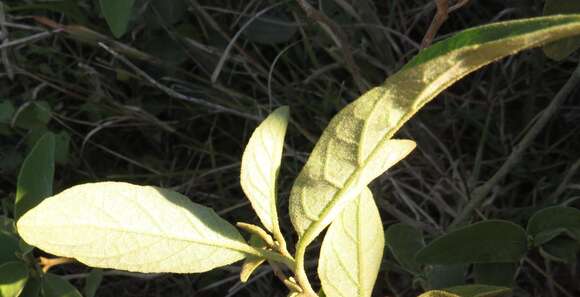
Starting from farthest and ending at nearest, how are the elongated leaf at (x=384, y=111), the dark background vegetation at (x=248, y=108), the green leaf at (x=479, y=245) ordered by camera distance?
the dark background vegetation at (x=248, y=108), the green leaf at (x=479, y=245), the elongated leaf at (x=384, y=111)

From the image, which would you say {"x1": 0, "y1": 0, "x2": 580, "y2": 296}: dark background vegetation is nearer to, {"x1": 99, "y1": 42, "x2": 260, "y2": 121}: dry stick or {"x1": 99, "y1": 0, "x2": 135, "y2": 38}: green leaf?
{"x1": 99, "y1": 42, "x2": 260, "y2": 121}: dry stick

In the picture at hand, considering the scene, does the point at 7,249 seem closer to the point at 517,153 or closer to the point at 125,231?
the point at 125,231

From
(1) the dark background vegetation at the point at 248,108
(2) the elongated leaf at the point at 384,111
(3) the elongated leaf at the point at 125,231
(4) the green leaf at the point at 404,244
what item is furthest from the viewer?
(1) the dark background vegetation at the point at 248,108

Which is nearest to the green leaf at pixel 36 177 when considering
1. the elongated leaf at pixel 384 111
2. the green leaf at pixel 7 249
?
the green leaf at pixel 7 249

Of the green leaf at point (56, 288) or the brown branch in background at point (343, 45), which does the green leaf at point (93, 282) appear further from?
the brown branch in background at point (343, 45)

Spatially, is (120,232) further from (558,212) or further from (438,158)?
(438,158)
